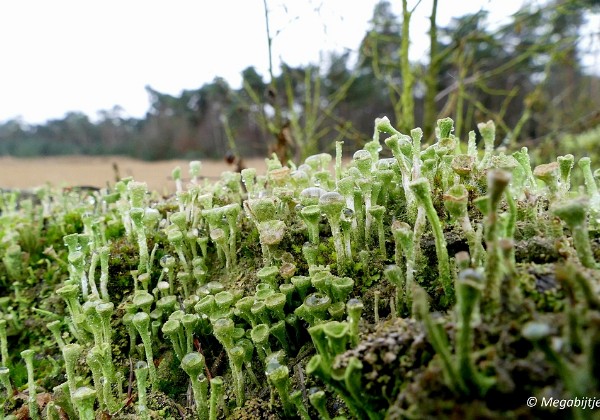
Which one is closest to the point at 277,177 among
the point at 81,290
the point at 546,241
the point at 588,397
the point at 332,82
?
the point at 81,290

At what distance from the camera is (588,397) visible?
67 centimetres

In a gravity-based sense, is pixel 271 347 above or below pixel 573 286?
below

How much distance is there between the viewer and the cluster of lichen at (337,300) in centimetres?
76

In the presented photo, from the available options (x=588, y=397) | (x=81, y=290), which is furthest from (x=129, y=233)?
(x=588, y=397)

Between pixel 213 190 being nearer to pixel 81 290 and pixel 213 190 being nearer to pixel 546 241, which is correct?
pixel 81 290

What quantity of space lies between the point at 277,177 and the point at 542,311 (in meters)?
1.19

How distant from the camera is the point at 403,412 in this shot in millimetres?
791

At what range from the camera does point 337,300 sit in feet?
4.15

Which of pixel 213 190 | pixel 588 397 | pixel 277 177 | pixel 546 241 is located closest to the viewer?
pixel 588 397

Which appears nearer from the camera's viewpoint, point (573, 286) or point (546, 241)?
point (573, 286)

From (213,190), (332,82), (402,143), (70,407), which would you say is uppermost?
(332,82)

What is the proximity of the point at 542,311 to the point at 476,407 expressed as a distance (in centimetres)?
31

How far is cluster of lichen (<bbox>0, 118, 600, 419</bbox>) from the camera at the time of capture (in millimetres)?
760

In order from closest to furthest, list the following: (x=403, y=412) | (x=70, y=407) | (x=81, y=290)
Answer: (x=403, y=412)
(x=70, y=407)
(x=81, y=290)
